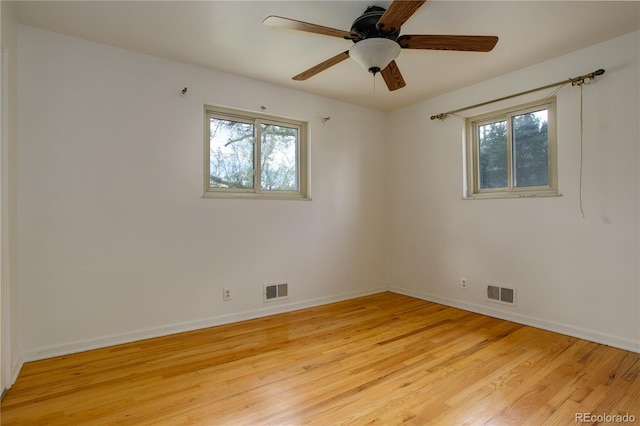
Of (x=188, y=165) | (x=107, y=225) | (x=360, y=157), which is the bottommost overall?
(x=107, y=225)

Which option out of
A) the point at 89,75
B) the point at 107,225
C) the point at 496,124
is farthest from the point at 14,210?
the point at 496,124

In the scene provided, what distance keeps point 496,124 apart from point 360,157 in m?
1.60

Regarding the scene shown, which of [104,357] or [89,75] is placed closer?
[104,357]

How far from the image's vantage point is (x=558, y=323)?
300 centimetres

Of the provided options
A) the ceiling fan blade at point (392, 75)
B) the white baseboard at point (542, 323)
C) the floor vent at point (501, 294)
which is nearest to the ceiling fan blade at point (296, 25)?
the ceiling fan blade at point (392, 75)

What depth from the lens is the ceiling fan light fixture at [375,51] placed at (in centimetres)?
207

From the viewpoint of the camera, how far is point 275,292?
11.9 ft

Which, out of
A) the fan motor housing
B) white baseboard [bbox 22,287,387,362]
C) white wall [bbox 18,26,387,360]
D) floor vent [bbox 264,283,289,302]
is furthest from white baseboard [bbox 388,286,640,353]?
the fan motor housing

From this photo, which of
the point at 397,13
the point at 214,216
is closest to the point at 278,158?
the point at 214,216

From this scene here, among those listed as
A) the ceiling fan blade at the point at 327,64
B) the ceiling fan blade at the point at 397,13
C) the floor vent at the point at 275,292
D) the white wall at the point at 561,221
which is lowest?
the floor vent at the point at 275,292

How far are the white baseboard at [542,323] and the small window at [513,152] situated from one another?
118cm

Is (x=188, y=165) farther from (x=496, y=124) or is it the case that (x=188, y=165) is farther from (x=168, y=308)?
(x=496, y=124)

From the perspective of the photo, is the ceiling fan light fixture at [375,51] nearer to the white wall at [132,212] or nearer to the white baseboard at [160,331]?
the white wall at [132,212]

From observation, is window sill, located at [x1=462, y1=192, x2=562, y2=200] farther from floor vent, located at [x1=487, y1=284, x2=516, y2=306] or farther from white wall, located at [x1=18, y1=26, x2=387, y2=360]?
white wall, located at [x1=18, y1=26, x2=387, y2=360]
